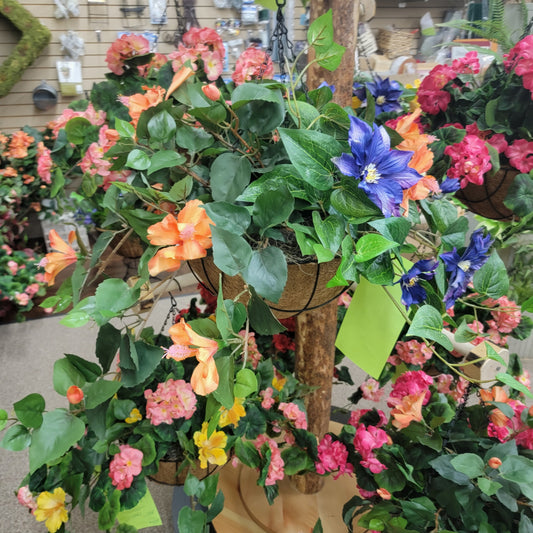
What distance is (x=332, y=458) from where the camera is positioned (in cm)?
85

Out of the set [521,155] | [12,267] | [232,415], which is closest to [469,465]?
[232,415]

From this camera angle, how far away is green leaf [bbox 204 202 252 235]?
1.49 ft

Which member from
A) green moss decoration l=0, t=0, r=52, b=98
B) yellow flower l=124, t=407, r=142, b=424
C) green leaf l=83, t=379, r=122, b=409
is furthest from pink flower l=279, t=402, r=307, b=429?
green moss decoration l=0, t=0, r=52, b=98

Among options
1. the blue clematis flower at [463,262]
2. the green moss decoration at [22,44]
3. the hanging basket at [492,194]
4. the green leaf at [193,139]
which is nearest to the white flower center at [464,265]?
the blue clematis flower at [463,262]

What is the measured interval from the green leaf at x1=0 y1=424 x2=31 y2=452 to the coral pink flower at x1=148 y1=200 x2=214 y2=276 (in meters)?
0.32

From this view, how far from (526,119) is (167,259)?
0.76 metres

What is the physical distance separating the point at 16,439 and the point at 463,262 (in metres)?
0.59

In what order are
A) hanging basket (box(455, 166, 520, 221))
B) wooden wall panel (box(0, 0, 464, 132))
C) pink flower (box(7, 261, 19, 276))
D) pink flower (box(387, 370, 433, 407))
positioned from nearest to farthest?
1. pink flower (box(387, 370, 433, 407))
2. hanging basket (box(455, 166, 520, 221))
3. pink flower (box(7, 261, 19, 276))
4. wooden wall panel (box(0, 0, 464, 132))

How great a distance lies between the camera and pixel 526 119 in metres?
0.87

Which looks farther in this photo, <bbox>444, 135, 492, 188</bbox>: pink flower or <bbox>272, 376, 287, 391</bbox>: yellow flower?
<bbox>272, 376, 287, 391</bbox>: yellow flower

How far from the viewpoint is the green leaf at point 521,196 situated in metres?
0.83

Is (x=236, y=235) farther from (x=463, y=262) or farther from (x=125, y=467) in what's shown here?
(x=125, y=467)

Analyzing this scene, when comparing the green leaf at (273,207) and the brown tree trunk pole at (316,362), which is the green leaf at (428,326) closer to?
the green leaf at (273,207)

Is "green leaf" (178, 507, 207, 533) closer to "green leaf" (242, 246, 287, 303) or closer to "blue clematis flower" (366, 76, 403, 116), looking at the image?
"green leaf" (242, 246, 287, 303)
